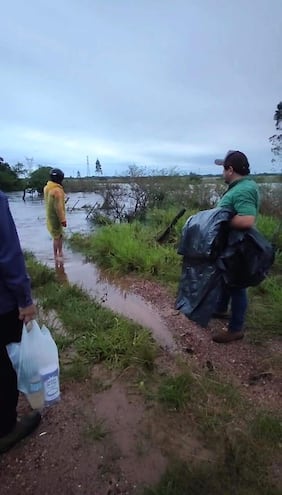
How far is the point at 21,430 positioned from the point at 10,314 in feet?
2.81

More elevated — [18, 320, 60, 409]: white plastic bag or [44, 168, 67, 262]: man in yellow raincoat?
[44, 168, 67, 262]: man in yellow raincoat

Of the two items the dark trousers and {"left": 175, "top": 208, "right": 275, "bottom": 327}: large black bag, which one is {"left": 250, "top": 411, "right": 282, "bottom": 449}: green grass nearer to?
{"left": 175, "top": 208, "right": 275, "bottom": 327}: large black bag

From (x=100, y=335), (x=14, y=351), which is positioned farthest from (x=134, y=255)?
(x=14, y=351)

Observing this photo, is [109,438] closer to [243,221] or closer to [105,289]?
[243,221]

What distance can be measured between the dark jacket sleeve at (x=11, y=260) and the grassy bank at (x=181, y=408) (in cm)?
117

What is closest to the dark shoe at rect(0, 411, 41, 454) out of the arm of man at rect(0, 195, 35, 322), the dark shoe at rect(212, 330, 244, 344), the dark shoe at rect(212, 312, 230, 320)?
the arm of man at rect(0, 195, 35, 322)

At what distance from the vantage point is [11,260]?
1.97m

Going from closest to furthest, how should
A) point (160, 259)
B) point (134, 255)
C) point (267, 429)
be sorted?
point (267, 429) → point (160, 259) → point (134, 255)

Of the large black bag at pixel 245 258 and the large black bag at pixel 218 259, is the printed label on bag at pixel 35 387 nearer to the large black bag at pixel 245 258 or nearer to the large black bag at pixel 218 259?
the large black bag at pixel 218 259

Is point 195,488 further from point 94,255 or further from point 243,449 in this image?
point 94,255

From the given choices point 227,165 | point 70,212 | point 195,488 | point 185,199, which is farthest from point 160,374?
point 70,212

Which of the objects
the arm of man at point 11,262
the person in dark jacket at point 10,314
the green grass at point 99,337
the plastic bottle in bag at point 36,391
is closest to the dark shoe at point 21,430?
the person in dark jacket at point 10,314

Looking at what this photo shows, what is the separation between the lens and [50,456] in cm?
226

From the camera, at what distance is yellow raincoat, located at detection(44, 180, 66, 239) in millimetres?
6574
